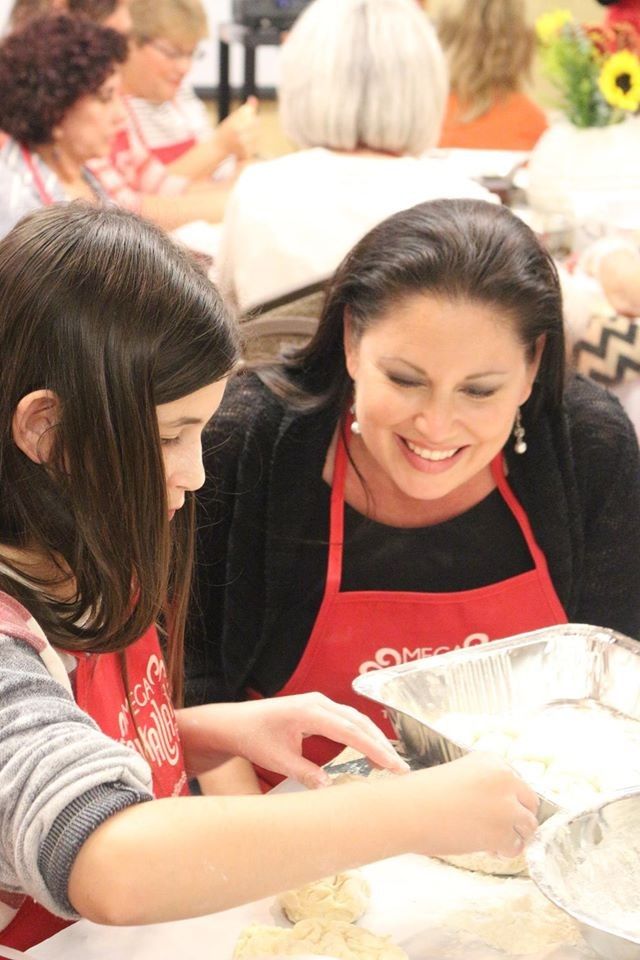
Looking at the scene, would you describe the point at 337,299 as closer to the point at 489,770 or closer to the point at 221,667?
the point at 221,667

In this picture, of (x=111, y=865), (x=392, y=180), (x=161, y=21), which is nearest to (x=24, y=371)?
(x=111, y=865)

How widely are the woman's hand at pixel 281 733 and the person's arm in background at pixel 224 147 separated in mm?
2793

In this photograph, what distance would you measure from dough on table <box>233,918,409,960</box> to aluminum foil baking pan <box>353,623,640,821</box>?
318mm

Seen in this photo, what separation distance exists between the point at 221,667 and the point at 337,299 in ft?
1.87

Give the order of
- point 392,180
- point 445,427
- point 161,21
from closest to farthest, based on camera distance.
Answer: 1. point 445,427
2. point 392,180
3. point 161,21

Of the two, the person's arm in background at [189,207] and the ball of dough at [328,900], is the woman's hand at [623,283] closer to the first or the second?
the person's arm in background at [189,207]

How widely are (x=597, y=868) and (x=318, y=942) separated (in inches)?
10.1

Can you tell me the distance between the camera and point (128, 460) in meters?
1.08

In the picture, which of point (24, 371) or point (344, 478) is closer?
point (24, 371)

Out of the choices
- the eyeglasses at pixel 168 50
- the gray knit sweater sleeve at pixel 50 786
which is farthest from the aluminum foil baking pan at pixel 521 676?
the eyeglasses at pixel 168 50

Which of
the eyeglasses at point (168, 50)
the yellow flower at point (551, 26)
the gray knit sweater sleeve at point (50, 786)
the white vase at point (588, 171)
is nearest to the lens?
the gray knit sweater sleeve at point (50, 786)

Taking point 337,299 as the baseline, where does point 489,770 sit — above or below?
below

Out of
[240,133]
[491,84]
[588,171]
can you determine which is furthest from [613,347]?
[491,84]

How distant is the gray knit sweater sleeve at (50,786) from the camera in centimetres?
90
